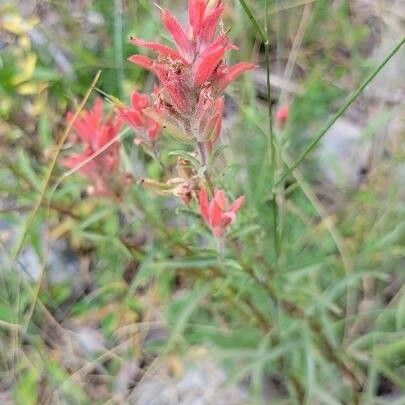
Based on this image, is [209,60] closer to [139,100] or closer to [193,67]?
[193,67]

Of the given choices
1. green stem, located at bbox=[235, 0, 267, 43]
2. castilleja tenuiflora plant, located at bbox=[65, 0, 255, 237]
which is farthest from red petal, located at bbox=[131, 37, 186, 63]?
green stem, located at bbox=[235, 0, 267, 43]

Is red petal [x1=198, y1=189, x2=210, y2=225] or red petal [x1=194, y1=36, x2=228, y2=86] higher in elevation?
red petal [x1=194, y1=36, x2=228, y2=86]

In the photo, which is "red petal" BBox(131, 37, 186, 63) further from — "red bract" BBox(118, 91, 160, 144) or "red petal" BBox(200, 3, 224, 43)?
"red bract" BBox(118, 91, 160, 144)

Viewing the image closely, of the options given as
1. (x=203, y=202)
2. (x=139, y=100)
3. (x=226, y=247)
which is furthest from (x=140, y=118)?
(x=226, y=247)

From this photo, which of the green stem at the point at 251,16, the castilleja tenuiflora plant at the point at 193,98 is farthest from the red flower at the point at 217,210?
the green stem at the point at 251,16

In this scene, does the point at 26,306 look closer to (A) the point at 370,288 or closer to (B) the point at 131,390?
(B) the point at 131,390

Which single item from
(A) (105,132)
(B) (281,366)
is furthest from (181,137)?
(B) (281,366)

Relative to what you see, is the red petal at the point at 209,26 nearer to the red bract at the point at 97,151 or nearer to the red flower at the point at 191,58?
the red flower at the point at 191,58
